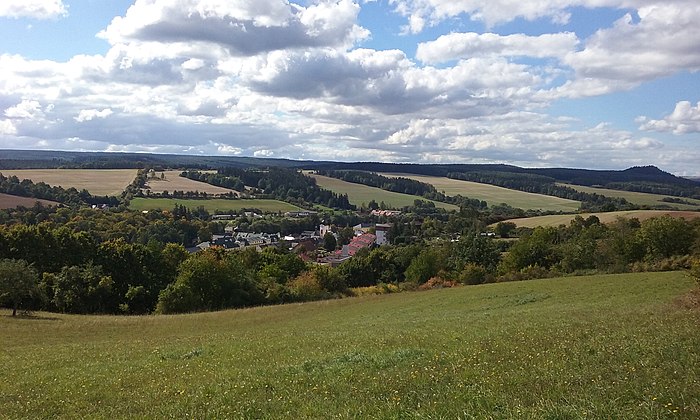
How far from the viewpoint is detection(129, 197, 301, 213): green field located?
14050cm

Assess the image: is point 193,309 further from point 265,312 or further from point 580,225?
point 580,225

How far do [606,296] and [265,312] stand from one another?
26.7 meters

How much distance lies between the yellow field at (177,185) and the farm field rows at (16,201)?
119 ft

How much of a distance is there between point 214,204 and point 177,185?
68.2ft

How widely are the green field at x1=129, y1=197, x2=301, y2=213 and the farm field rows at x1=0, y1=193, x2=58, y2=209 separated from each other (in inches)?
788

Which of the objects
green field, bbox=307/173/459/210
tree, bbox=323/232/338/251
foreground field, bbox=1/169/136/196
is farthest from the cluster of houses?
foreground field, bbox=1/169/136/196

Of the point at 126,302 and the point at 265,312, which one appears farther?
the point at 126,302

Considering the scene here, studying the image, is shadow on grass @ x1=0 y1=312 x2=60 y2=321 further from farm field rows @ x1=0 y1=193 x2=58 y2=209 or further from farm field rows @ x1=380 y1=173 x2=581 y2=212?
farm field rows @ x1=380 y1=173 x2=581 y2=212

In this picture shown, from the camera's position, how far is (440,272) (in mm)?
88750

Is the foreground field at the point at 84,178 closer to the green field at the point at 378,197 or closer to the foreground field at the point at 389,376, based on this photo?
the green field at the point at 378,197

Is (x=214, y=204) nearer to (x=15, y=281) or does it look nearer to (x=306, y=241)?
(x=306, y=241)

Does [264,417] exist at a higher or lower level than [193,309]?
higher

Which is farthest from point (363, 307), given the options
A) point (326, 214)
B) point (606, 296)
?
point (326, 214)

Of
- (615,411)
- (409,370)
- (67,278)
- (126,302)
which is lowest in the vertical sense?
(126,302)
